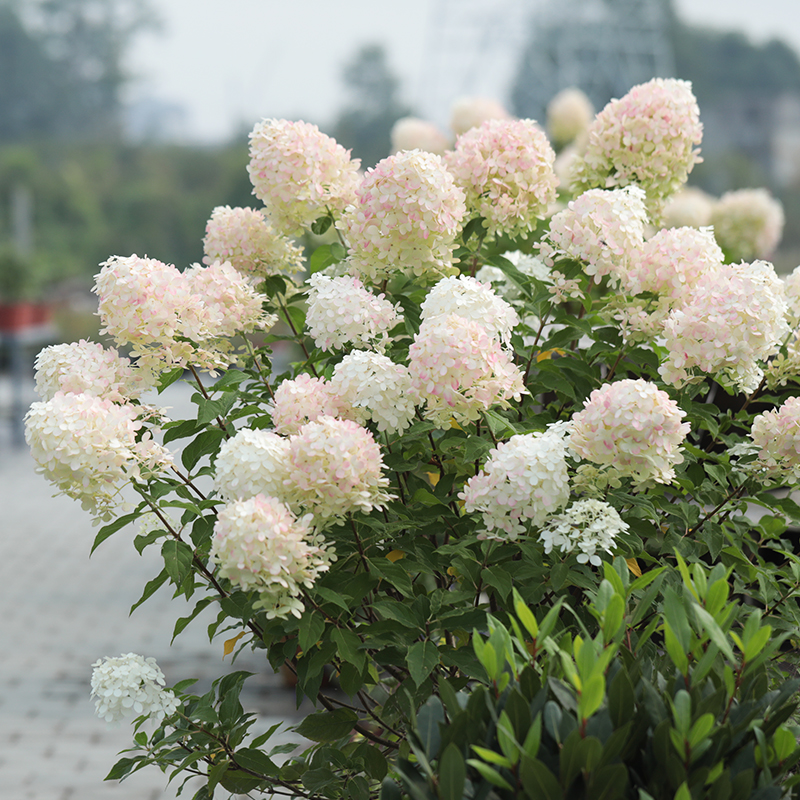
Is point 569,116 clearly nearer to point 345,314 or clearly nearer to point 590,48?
point 345,314

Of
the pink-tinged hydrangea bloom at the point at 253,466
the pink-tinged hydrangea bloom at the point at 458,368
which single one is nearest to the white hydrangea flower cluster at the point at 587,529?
the pink-tinged hydrangea bloom at the point at 458,368

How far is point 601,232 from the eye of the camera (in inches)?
63.2

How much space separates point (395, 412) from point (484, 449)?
16 centimetres

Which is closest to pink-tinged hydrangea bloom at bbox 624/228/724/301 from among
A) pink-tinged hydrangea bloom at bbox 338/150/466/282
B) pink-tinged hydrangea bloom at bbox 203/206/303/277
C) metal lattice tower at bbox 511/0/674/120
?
pink-tinged hydrangea bloom at bbox 338/150/466/282

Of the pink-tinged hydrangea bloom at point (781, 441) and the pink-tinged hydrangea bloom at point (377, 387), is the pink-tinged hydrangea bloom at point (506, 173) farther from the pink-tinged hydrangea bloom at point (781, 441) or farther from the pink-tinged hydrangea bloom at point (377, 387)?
the pink-tinged hydrangea bloom at point (781, 441)

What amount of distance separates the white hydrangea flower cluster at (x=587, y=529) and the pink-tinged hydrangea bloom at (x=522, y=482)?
25 millimetres

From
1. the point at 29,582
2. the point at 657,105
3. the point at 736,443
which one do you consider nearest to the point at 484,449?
the point at 736,443

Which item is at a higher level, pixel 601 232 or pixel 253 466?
pixel 601 232

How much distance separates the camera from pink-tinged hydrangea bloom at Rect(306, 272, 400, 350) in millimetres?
1543

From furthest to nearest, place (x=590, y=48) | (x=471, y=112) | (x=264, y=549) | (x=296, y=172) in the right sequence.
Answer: (x=590, y=48) < (x=471, y=112) < (x=296, y=172) < (x=264, y=549)

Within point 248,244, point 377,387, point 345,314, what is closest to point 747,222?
point 248,244

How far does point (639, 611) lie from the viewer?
1279mm

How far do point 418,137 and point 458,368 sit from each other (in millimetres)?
2232

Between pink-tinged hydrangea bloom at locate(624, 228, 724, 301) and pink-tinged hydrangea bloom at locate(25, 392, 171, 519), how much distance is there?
0.92 meters
